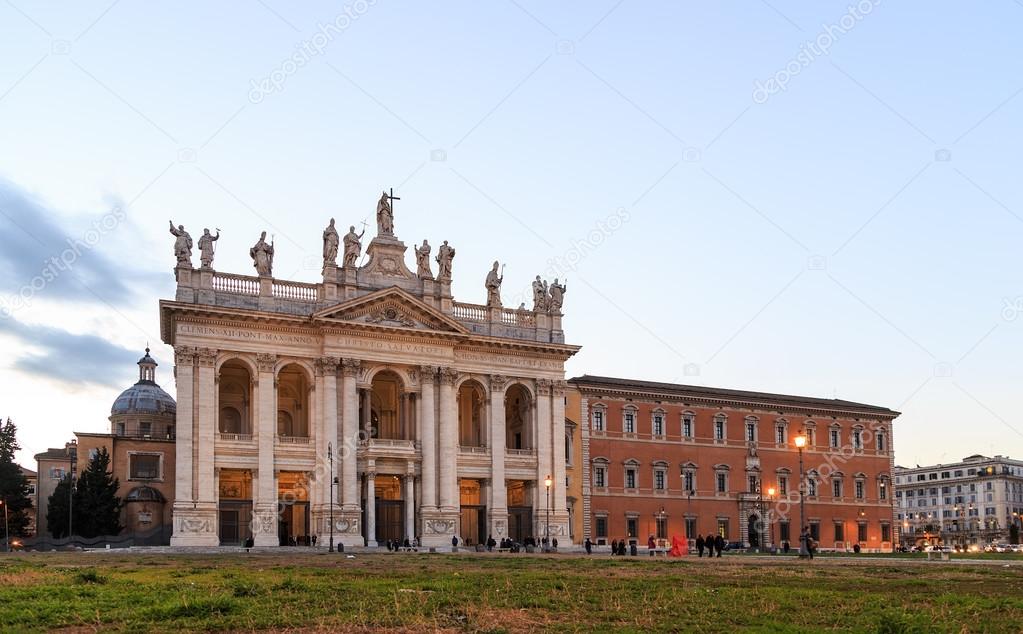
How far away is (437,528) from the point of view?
66625 millimetres

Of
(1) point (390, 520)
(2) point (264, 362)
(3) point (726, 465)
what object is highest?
(2) point (264, 362)

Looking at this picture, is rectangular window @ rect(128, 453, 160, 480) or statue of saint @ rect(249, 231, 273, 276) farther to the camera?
rectangular window @ rect(128, 453, 160, 480)

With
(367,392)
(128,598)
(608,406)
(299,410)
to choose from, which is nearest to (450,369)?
(367,392)

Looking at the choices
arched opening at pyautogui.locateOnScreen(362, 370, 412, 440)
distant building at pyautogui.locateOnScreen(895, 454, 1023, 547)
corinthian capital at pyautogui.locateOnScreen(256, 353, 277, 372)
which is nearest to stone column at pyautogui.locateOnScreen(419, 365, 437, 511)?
arched opening at pyautogui.locateOnScreen(362, 370, 412, 440)

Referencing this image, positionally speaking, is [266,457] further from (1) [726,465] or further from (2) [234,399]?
(1) [726,465]

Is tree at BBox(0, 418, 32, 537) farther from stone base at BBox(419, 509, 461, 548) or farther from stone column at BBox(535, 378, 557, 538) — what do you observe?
stone column at BBox(535, 378, 557, 538)

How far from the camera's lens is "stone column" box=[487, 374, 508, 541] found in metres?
69.5

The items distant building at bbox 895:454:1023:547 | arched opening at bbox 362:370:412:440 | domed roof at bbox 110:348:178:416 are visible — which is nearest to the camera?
arched opening at bbox 362:370:412:440

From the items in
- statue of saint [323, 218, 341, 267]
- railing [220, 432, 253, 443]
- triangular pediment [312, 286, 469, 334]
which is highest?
statue of saint [323, 218, 341, 267]

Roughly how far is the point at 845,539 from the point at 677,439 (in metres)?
19.0

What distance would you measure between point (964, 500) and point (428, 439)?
136m

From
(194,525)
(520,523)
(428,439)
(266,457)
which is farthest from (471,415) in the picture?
(194,525)

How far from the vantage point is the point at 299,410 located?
69938 mm

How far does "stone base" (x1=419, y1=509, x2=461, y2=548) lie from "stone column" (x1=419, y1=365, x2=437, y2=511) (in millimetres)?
472
